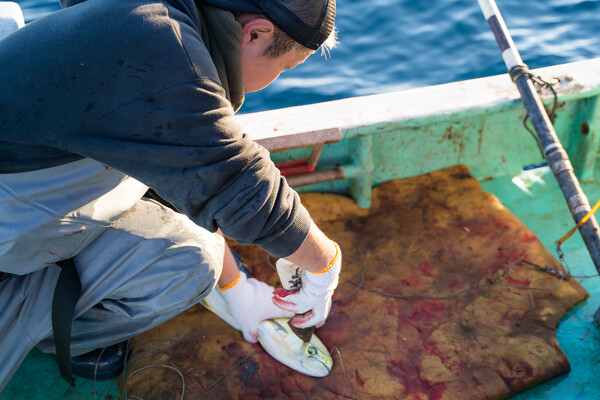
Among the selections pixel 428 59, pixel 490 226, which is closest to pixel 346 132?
pixel 490 226

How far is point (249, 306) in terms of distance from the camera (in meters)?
2.25

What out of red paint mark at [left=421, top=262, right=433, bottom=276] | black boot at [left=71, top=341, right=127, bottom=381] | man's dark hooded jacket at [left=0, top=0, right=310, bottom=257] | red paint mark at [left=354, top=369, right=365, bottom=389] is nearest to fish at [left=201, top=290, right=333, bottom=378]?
red paint mark at [left=354, top=369, right=365, bottom=389]

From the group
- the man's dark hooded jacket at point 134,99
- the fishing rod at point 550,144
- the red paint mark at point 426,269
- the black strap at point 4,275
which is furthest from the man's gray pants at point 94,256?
the fishing rod at point 550,144

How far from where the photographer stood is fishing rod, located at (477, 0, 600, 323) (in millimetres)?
2231

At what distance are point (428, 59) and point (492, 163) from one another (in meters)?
1.88

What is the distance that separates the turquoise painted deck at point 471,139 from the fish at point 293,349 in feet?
3.15

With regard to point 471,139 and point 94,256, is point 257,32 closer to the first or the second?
point 94,256

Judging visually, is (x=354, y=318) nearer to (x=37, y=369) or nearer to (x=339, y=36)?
(x=37, y=369)

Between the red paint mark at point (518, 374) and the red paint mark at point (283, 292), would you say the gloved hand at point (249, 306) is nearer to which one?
the red paint mark at point (283, 292)

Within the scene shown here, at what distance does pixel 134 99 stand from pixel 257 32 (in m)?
0.43

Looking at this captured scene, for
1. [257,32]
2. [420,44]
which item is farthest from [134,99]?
[420,44]

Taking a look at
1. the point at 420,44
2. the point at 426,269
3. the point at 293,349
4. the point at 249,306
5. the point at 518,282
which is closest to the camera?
the point at 293,349

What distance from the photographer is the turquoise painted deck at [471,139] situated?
2.72 meters

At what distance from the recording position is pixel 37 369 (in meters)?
2.19
